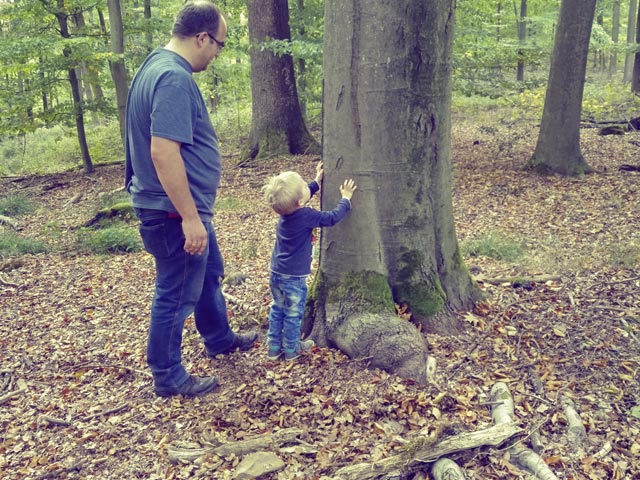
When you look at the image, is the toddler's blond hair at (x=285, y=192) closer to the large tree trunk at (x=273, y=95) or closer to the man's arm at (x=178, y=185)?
the man's arm at (x=178, y=185)

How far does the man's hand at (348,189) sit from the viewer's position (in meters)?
3.65

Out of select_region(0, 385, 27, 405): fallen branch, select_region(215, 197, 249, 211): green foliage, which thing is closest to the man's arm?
select_region(0, 385, 27, 405): fallen branch

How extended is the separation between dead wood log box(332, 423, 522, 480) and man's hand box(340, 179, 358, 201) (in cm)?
160

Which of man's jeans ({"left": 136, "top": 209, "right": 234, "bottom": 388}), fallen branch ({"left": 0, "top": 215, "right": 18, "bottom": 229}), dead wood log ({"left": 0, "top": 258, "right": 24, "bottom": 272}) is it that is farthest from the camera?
fallen branch ({"left": 0, "top": 215, "right": 18, "bottom": 229})

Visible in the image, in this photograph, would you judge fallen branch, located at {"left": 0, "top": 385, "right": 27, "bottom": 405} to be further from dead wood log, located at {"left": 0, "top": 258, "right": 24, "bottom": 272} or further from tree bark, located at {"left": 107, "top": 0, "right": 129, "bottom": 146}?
tree bark, located at {"left": 107, "top": 0, "right": 129, "bottom": 146}

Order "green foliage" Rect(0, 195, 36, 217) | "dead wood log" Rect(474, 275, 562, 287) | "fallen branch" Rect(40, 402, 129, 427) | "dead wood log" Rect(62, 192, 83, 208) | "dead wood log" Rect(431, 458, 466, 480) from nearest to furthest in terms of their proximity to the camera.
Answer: "dead wood log" Rect(431, 458, 466, 480) → "fallen branch" Rect(40, 402, 129, 427) → "dead wood log" Rect(474, 275, 562, 287) → "green foliage" Rect(0, 195, 36, 217) → "dead wood log" Rect(62, 192, 83, 208)

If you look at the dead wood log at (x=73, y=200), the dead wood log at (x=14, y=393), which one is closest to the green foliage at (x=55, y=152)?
the dead wood log at (x=73, y=200)

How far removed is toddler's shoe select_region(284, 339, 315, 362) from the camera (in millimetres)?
3801

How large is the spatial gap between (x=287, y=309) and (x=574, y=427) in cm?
190

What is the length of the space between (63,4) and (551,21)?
730 inches

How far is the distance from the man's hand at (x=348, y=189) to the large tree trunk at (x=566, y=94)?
6.79m

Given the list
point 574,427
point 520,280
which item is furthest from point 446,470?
point 520,280

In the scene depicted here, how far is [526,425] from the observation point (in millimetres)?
3182

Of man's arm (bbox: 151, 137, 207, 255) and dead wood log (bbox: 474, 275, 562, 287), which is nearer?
man's arm (bbox: 151, 137, 207, 255)
